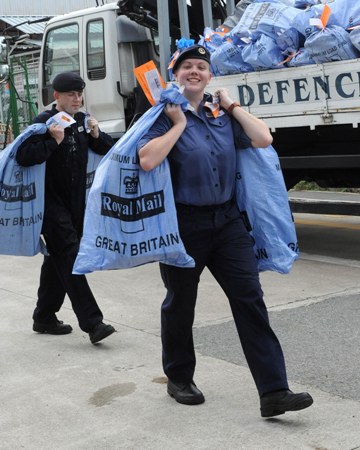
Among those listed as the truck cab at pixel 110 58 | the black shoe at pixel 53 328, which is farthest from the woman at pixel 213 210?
the truck cab at pixel 110 58

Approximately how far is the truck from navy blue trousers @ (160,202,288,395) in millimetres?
3826

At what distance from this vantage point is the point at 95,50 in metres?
10.8

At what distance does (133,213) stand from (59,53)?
729cm

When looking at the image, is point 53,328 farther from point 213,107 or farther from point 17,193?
point 213,107

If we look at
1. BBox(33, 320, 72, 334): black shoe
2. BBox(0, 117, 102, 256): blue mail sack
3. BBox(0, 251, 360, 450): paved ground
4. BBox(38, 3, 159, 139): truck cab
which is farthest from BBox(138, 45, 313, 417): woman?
BBox(38, 3, 159, 139): truck cab

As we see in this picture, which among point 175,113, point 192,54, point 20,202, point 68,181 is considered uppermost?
point 192,54

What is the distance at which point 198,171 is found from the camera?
4.55 m

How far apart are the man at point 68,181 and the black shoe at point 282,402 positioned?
6.07 ft

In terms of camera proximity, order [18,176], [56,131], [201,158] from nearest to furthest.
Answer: [201,158] < [56,131] < [18,176]

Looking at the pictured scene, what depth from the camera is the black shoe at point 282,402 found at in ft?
14.5

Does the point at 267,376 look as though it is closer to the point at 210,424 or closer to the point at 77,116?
the point at 210,424

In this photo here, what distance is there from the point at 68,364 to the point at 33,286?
2602 millimetres

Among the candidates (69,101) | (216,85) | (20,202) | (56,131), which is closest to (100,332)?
(20,202)

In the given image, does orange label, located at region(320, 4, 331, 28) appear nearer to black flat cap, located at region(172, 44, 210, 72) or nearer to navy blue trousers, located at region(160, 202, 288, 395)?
black flat cap, located at region(172, 44, 210, 72)
